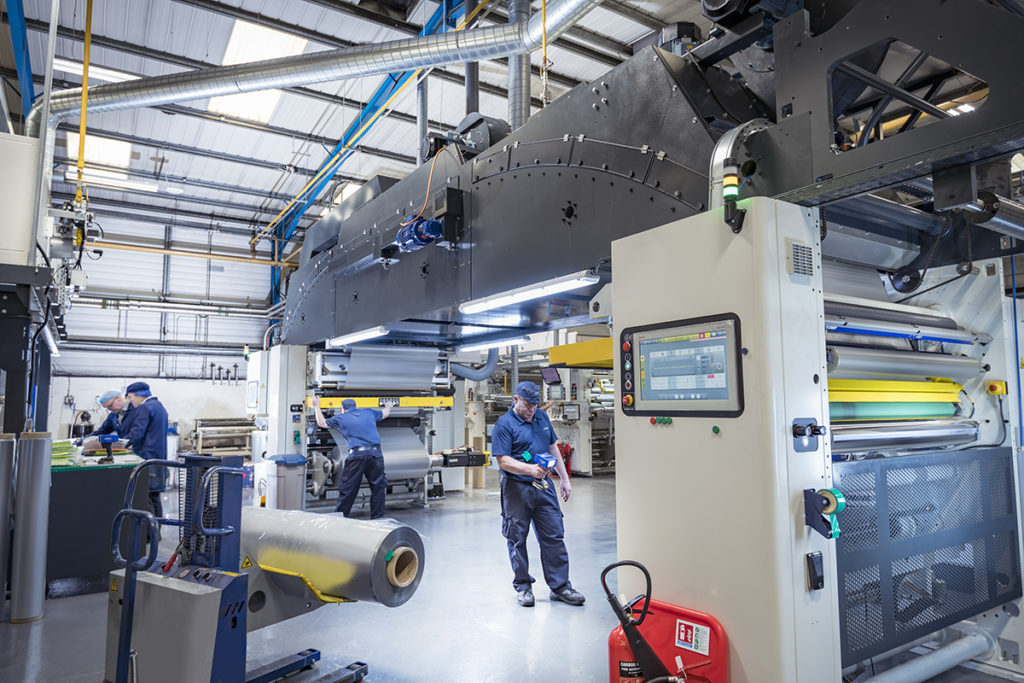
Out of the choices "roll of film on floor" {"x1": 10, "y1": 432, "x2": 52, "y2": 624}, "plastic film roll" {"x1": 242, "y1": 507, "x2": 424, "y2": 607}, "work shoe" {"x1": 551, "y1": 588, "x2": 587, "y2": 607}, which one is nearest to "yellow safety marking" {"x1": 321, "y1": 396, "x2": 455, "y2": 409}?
"roll of film on floor" {"x1": 10, "y1": 432, "x2": 52, "y2": 624}

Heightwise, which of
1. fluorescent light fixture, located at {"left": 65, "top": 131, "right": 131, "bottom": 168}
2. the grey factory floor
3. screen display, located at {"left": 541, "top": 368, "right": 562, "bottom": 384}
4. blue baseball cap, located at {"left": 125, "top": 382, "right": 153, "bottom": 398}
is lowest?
the grey factory floor

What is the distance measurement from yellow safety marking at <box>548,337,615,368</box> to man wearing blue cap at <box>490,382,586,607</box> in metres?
0.60

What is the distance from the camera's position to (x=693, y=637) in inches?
86.5

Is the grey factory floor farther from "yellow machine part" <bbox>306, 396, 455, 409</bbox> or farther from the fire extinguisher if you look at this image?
"yellow machine part" <bbox>306, 396, 455, 409</bbox>

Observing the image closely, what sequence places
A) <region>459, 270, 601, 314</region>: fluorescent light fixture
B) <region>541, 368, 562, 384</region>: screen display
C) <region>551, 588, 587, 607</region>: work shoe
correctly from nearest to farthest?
<region>459, 270, 601, 314</region>: fluorescent light fixture → <region>551, 588, 587, 607</region>: work shoe → <region>541, 368, 562, 384</region>: screen display

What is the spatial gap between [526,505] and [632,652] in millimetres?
2294

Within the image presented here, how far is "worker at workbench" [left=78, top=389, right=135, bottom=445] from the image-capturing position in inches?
254

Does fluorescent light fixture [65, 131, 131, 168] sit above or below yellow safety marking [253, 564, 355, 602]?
above

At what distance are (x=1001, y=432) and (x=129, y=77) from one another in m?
7.42

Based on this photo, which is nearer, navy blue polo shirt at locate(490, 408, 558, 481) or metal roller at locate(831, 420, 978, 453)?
metal roller at locate(831, 420, 978, 453)

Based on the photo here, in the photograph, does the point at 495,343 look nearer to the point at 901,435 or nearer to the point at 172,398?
the point at 901,435

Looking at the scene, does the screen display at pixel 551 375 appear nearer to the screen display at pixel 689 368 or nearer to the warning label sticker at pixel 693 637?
the screen display at pixel 689 368

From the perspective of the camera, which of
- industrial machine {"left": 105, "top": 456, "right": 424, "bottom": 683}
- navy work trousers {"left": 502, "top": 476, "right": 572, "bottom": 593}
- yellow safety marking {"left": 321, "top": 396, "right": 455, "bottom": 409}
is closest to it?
industrial machine {"left": 105, "top": 456, "right": 424, "bottom": 683}

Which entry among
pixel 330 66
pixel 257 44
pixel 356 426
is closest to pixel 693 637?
pixel 330 66
